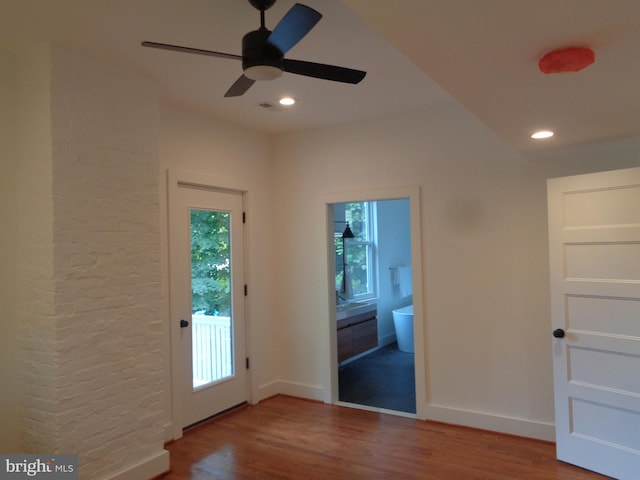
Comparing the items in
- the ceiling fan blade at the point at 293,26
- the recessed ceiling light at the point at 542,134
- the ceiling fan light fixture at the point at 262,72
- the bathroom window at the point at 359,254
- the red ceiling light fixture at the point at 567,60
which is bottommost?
the bathroom window at the point at 359,254

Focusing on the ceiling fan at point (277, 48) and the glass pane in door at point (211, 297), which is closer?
the ceiling fan at point (277, 48)

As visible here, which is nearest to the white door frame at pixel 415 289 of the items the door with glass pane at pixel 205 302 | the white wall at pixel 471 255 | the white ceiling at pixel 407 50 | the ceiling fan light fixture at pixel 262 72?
the white wall at pixel 471 255

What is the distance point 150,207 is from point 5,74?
3.82 feet

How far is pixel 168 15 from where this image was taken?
7.20ft

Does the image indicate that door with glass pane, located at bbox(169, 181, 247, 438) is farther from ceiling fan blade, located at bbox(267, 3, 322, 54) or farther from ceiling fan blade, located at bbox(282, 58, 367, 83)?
ceiling fan blade, located at bbox(267, 3, 322, 54)

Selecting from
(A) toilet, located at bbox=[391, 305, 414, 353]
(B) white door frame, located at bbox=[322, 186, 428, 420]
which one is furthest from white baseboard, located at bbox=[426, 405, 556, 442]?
(A) toilet, located at bbox=[391, 305, 414, 353]

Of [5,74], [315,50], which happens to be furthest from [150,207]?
[315,50]

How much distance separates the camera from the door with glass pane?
11.8ft

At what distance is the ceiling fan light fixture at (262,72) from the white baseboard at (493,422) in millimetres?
3098

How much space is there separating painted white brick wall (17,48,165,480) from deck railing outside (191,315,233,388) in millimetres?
799

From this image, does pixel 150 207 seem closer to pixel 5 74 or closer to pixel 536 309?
pixel 5 74

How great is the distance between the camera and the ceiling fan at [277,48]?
1.64 meters

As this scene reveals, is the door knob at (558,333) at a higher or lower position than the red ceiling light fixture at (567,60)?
lower

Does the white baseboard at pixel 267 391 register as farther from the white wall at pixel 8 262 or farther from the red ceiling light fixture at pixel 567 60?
the red ceiling light fixture at pixel 567 60
